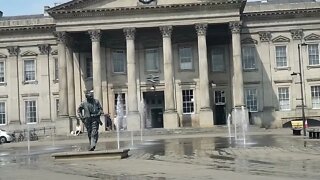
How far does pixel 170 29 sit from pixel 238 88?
8451 millimetres

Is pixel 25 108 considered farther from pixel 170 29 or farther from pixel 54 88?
pixel 170 29

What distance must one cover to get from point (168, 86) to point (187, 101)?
563 centimetres

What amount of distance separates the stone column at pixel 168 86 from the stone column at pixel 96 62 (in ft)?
20.6

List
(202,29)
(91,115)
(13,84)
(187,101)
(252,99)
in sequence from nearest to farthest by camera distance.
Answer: (91,115)
(202,29)
(187,101)
(252,99)
(13,84)

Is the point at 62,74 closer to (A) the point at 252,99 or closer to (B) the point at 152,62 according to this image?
(B) the point at 152,62

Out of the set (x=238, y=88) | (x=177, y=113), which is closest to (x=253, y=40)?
(x=238, y=88)

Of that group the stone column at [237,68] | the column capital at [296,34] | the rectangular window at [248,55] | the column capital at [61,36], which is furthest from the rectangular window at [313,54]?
the column capital at [61,36]

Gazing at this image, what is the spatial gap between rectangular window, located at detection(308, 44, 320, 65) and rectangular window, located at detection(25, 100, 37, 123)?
98.6 ft

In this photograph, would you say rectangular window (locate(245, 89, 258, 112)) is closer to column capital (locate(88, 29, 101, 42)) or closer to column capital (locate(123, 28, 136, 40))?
column capital (locate(123, 28, 136, 40))

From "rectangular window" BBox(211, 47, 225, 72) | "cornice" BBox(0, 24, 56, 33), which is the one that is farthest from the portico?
"cornice" BBox(0, 24, 56, 33)

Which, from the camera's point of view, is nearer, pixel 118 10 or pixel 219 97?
pixel 118 10

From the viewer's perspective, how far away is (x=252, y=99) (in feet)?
183

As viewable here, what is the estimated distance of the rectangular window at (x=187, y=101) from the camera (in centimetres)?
5434

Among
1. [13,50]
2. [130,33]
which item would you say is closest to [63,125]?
[130,33]
